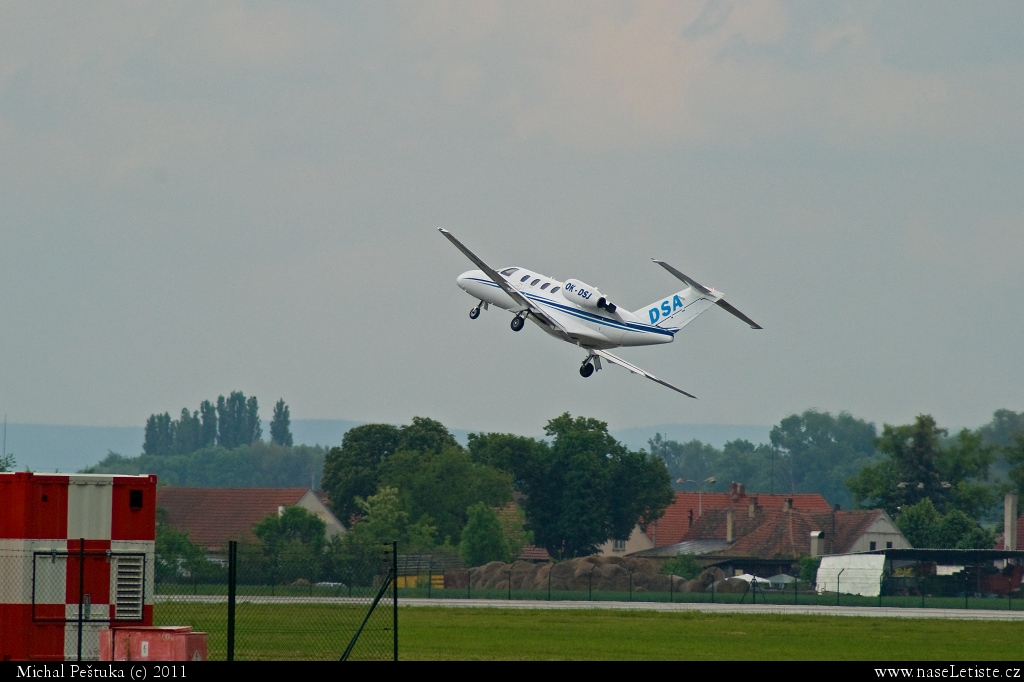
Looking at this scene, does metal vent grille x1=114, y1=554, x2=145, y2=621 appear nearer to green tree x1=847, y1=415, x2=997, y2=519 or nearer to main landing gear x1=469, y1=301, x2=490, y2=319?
main landing gear x1=469, y1=301, x2=490, y2=319

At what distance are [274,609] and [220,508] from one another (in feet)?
191

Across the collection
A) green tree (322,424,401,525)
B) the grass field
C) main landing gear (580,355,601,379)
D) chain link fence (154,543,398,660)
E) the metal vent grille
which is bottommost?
the grass field

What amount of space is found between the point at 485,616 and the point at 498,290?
1306 cm

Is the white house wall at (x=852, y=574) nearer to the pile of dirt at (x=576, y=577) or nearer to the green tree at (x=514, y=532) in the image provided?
the pile of dirt at (x=576, y=577)

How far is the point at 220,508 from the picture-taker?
10225 centimetres

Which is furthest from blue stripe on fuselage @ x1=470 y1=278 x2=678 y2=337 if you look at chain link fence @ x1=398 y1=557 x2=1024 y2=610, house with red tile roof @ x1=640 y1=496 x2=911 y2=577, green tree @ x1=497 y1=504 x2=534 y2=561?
house with red tile roof @ x1=640 y1=496 x2=911 y2=577

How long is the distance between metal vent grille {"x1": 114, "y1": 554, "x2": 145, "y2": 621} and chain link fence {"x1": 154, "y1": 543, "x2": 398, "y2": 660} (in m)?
8.23

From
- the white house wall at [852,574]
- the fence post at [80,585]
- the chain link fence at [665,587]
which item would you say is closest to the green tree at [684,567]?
the chain link fence at [665,587]

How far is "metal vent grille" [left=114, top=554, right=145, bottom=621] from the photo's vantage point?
24.4m

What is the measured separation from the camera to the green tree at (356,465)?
118m

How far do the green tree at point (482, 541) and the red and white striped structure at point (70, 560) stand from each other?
241 ft

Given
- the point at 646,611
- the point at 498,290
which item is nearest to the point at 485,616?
the point at 646,611

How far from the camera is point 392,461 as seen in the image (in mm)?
114812

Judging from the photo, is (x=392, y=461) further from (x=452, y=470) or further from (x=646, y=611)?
(x=646, y=611)
